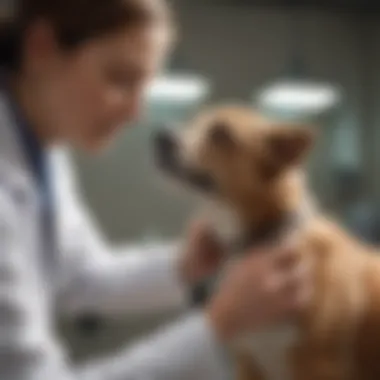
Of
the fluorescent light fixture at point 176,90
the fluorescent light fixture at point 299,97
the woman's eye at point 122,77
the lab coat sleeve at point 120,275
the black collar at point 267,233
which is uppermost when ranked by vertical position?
the woman's eye at point 122,77

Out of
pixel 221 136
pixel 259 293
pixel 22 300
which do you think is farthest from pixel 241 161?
pixel 22 300

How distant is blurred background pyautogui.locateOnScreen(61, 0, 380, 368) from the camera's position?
0.93 meters

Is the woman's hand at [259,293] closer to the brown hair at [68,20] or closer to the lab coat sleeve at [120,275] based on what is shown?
the lab coat sleeve at [120,275]

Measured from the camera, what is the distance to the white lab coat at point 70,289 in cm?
83

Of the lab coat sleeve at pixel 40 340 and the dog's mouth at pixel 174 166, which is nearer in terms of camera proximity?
the lab coat sleeve at pixel 40 340

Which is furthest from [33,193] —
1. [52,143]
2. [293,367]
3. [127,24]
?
[293,367]

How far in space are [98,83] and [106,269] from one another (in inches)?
8.3

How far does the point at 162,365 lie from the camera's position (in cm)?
86

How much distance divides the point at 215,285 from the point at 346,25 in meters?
0.36

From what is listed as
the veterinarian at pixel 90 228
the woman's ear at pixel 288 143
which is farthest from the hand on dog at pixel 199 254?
the woman's ear at pixel 288 143

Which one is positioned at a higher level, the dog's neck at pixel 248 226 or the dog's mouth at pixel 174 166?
the dog's mouth at pixel 174 166

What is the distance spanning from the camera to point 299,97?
991 millimetres

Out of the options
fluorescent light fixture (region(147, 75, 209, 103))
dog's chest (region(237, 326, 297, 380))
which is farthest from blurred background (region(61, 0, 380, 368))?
dog's chest (region(237, 326, 297, 380))

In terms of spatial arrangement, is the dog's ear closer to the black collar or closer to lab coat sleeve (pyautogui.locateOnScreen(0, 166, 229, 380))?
the black collar
